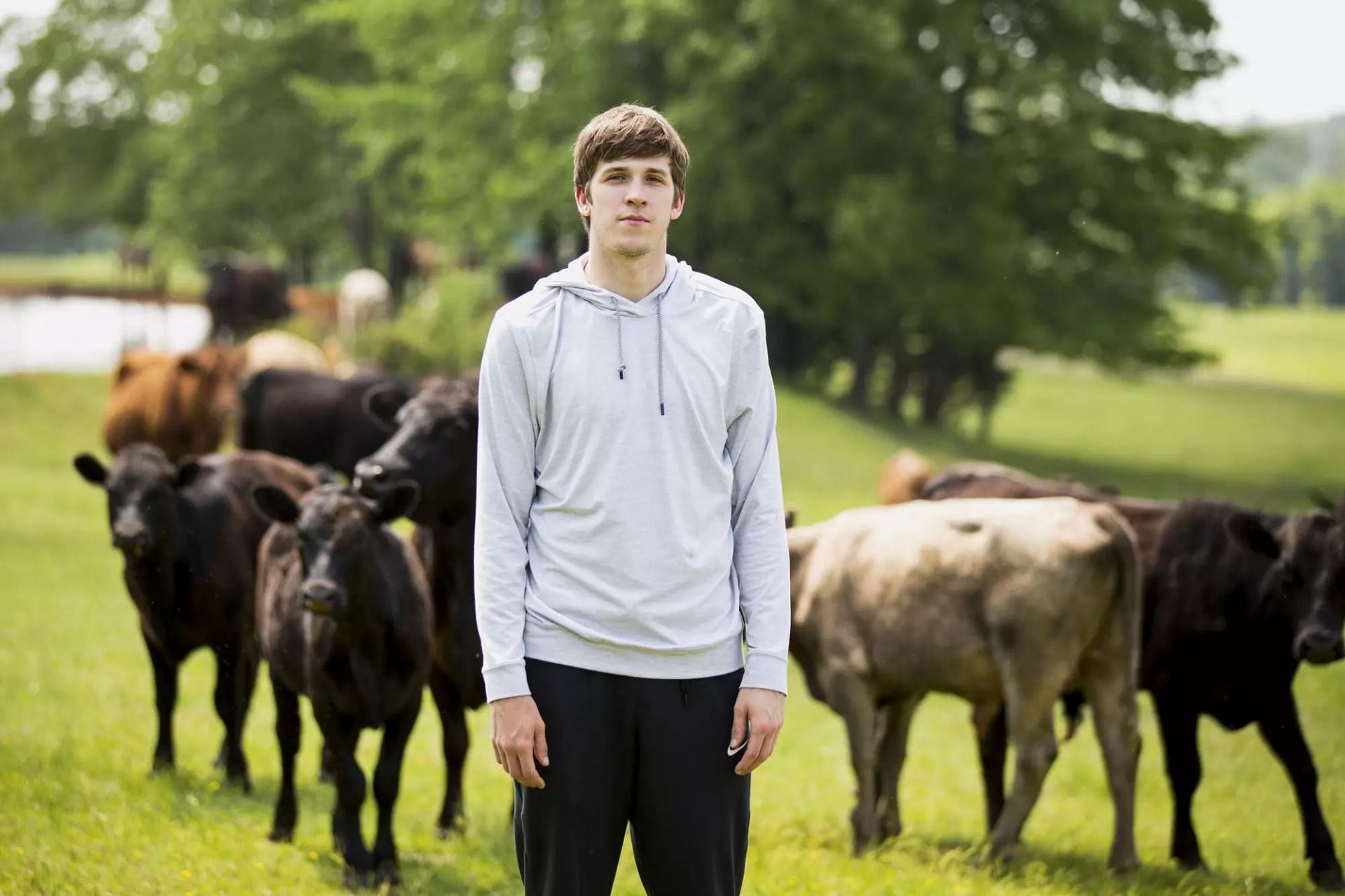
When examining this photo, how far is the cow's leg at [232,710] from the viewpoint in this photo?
8469 mm

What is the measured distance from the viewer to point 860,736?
8.05 metres

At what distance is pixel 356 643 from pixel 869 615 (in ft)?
8.46

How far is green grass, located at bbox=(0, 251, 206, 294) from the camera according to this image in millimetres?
57250

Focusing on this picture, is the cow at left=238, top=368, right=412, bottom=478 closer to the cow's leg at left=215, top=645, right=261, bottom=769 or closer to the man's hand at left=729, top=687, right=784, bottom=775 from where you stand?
the cow's leg at left=215, top=645, right=261, bottom=769

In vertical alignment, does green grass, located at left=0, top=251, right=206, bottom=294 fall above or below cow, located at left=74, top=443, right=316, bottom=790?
below

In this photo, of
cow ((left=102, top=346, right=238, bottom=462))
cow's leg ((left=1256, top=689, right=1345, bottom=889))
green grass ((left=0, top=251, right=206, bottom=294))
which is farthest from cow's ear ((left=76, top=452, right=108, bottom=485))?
green grass ((left=0, top=251, right=206, bottom=294))

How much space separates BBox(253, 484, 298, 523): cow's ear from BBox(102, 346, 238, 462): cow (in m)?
10.7

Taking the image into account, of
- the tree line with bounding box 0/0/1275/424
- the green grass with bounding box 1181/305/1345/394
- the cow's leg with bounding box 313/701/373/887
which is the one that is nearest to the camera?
the cow's leg with bounding box 313/701/373/887

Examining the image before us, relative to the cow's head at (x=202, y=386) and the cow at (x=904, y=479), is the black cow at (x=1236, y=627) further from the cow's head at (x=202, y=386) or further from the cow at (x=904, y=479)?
the cow's head at (x=202, y=386)

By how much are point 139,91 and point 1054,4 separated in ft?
108

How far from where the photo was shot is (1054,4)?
31234 mm

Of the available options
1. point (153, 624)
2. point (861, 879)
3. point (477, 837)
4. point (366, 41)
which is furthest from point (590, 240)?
point (366, 41)

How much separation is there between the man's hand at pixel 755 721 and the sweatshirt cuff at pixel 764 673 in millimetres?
11

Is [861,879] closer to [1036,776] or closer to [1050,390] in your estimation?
[1036,776]
